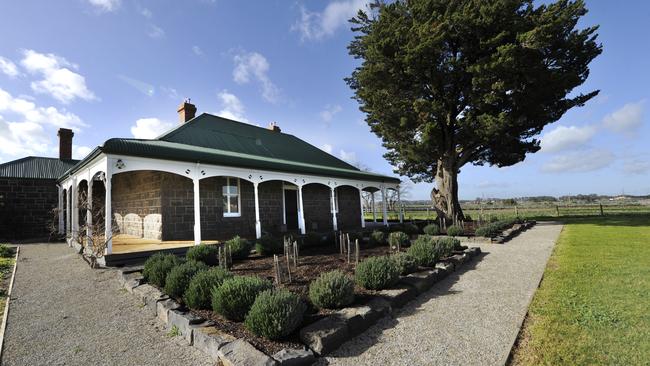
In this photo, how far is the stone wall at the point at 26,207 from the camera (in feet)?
45.5

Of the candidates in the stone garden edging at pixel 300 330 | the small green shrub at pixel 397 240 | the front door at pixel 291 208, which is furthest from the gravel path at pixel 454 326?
the front door at pixel 291 208

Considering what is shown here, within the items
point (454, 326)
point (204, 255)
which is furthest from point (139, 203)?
point (454, 326)

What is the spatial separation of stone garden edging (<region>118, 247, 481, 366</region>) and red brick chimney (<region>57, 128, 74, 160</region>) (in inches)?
653

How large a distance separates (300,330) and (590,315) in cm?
365

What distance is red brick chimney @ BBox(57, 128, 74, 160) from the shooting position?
17.2 m

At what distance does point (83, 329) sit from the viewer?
13.0 feet

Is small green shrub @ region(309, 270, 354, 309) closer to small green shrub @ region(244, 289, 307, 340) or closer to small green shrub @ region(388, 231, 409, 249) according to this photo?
small green shrub @ region(244, 289, 307, 340)

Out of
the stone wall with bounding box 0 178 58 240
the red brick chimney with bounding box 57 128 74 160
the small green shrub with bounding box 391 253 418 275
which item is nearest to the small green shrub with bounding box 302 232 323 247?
the small green shrub with bounding box 391 253 418 275

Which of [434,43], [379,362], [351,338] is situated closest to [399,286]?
[351,338]

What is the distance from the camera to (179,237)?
1064 centimetres

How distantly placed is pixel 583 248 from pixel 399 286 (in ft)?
23.8

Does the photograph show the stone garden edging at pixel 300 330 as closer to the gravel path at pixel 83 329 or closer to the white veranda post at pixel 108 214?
the gravel path at pixel 83 329

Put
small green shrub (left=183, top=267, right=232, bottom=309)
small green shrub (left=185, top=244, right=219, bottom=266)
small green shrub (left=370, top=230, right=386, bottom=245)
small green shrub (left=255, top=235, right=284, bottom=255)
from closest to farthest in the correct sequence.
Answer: small green shrub (left=183, top=267, right=232, bottom=309) < small green shrub (left=185, top=244, right=219, bottom=266) < small green shrub (left=255, top=235, right=284, bottom=255) < small green shrub (left=370, top=230, right=386, bottom=245)

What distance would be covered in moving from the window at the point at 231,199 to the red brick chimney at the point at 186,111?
5182 millimetres
